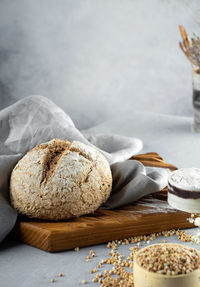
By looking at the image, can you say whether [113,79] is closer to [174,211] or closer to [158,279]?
[174,211]

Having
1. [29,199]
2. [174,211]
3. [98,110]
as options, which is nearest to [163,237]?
[174,211]

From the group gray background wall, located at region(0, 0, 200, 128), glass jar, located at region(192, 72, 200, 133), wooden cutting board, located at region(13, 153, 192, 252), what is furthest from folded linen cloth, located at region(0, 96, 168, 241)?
gray background wall, located at region(0, 0, 200, 128)

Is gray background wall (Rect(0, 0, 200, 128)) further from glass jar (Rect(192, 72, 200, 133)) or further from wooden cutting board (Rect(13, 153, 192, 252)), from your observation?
wooden cutting board (Rect(13, 153, 192, 252))

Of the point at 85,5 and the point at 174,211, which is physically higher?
the point at 85,5

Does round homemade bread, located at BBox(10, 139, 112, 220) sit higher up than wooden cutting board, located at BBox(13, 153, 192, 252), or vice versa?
round homemade bread, located at BBox(10, 139, 112, 220)

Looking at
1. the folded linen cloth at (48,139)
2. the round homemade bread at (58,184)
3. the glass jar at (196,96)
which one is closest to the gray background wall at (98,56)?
the glass jar at (196,96)

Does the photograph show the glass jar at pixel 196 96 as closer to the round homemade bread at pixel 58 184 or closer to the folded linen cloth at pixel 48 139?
the folded linen cloth at pixel 48 139
